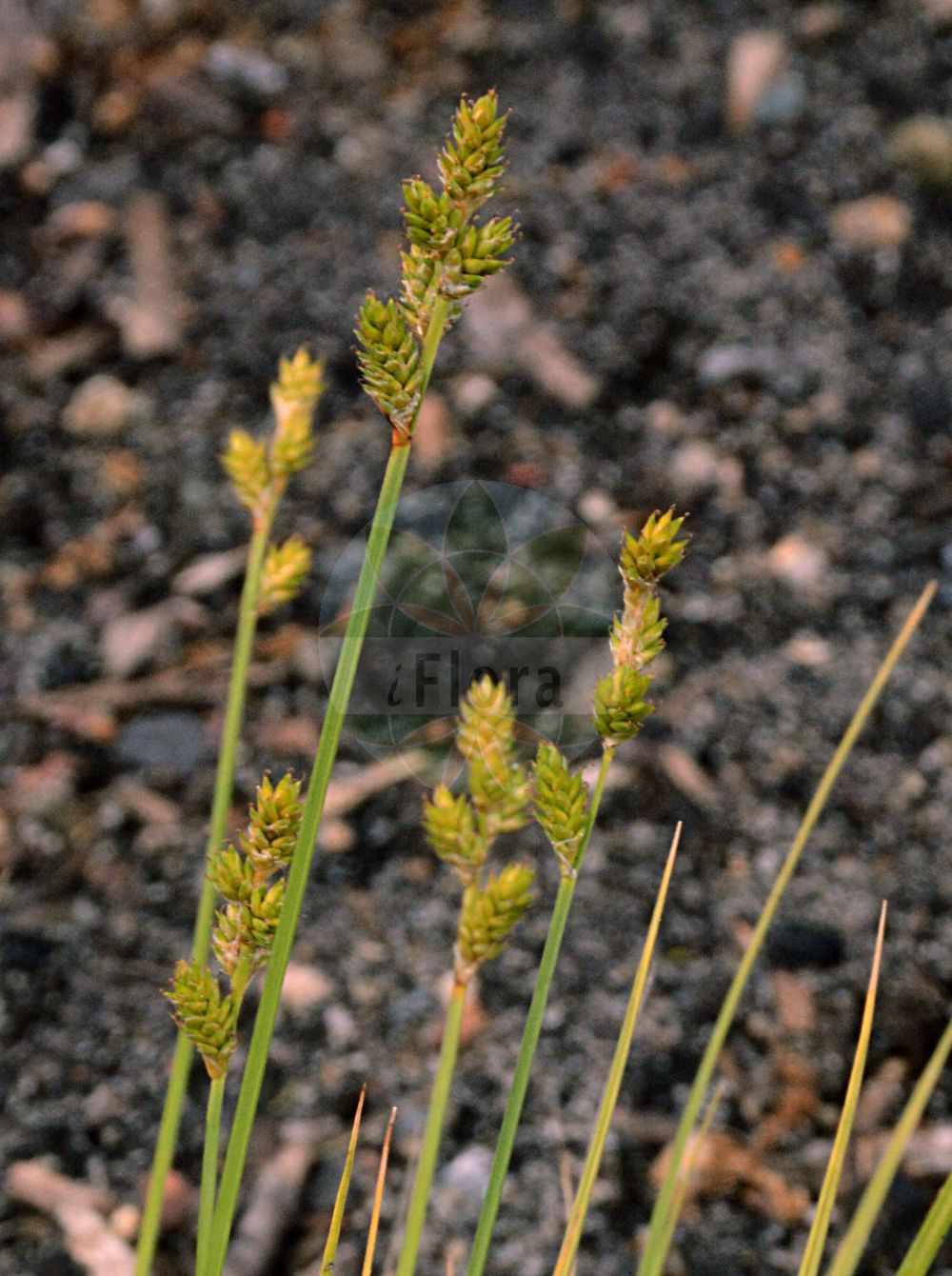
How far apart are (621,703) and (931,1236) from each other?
0.35 meters

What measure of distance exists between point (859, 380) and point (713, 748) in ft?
1.96

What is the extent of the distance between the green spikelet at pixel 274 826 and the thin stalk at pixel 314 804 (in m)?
0.02

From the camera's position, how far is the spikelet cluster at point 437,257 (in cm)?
48

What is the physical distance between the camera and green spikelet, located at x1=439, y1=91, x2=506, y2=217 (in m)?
0.47

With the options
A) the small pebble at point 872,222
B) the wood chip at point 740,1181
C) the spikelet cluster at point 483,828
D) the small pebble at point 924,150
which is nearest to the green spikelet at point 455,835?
the spikelet cluster at point 483,828

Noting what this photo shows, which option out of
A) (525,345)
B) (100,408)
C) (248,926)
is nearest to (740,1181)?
(248,926)

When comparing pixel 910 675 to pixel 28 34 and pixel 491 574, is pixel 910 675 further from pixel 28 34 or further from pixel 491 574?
pixel 28 34

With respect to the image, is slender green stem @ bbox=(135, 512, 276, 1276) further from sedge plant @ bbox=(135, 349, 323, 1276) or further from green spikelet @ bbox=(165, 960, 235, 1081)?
green spikelet @ bbox=(165, 960, 235, 1081)

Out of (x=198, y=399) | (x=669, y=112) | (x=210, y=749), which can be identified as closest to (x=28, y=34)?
(x=198, y=399)

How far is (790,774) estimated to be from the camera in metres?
1.39

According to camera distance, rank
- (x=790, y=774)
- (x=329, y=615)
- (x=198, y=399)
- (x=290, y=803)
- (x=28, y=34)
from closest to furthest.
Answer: (x=290, y=803) → (x=790, y=774) → (x=329, y=615) → (x=198, y=399) → (x=28, y=34)

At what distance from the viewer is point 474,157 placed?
480 millimetres

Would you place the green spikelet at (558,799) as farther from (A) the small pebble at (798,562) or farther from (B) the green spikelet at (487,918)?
(A) the small pebble at (798,562)

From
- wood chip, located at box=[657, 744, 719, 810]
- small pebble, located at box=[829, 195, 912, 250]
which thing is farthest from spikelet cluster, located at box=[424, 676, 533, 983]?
small pebble, located at box=[829, 195, 912, 250]
